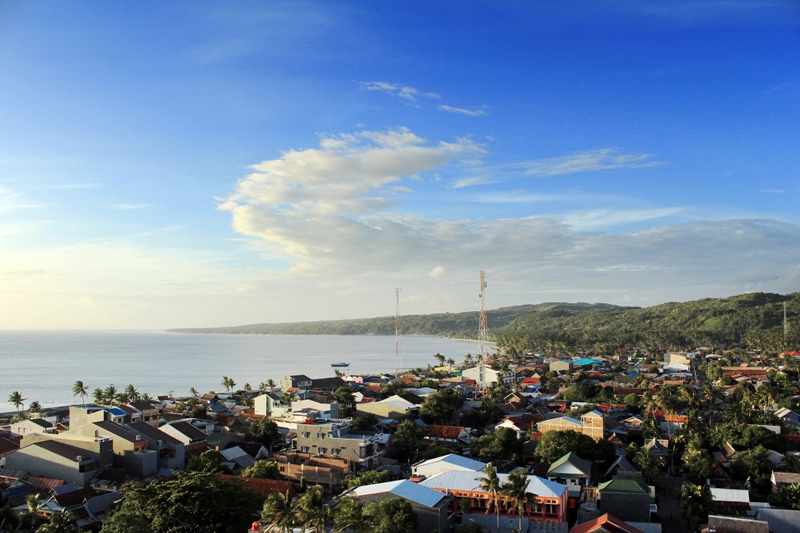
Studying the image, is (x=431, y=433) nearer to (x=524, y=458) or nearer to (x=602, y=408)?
(x=524, y=458)

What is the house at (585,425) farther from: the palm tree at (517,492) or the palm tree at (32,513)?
the palm tree at (32,513)

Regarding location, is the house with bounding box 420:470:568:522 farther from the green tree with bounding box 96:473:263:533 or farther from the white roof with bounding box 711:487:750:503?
the green tree with bounding box 96:473:263:533

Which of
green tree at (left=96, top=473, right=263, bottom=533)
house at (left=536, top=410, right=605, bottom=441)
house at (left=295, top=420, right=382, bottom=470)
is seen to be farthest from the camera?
house at (left=536, top=410, right=605, bottom=441)

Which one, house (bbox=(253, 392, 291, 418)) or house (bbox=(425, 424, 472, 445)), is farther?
house (bbox=(253, 392, 291, 418))

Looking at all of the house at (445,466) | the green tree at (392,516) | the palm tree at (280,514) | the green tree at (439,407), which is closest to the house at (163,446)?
the house at (445,466)

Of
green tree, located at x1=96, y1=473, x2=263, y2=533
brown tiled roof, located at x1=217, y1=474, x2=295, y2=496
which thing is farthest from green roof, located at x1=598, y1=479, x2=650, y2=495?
green tree, located at x1=96, y1=473, x2=263, y2=533

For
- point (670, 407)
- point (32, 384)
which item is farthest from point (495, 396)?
point (32, 384)
